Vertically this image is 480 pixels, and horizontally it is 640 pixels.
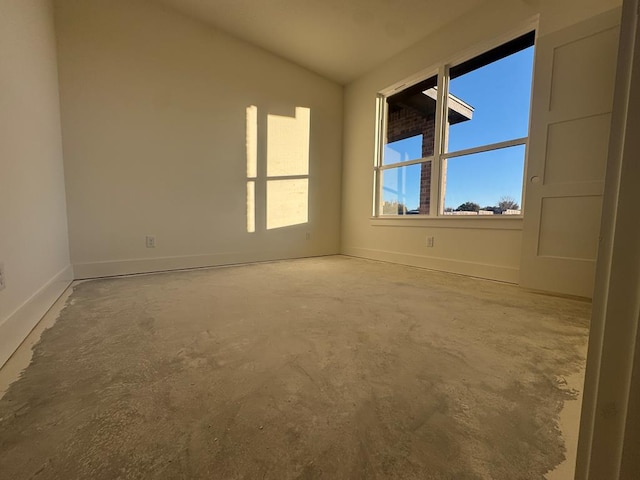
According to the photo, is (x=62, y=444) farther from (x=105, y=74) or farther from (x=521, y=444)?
(x=105, y=74)

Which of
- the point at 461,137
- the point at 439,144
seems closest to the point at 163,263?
the point at 439,144

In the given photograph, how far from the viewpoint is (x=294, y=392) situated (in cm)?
96

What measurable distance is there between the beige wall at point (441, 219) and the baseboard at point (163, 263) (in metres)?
1.38

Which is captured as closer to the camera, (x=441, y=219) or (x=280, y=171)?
(x=441, y=219)

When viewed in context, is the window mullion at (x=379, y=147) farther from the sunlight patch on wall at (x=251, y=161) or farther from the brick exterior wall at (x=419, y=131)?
the sunlight patch on wall at (x=251, y=161)

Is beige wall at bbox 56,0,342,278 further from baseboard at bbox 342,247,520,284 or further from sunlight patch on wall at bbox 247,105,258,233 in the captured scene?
baseboard at bbox 342,247,520,284

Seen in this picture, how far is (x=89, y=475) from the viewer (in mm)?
645

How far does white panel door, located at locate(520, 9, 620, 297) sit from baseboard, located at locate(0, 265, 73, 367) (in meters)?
3.32

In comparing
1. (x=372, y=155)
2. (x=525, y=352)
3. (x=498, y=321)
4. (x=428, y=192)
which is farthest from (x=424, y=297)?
(x=372, y=155)

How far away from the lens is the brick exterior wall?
3346 mm

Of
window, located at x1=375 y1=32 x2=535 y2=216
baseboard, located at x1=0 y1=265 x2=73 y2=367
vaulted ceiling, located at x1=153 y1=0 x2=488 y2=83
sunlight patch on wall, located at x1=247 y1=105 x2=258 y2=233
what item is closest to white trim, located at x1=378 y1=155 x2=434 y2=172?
window, located at x1=375 y1=32 x2=535 y2=216

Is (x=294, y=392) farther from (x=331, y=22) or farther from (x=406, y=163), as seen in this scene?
(x=331, y=22)

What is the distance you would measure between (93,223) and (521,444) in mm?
3493

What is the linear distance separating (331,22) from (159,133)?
7.30 ft
